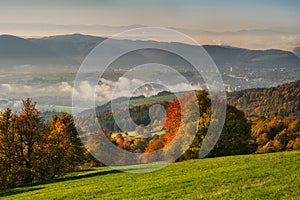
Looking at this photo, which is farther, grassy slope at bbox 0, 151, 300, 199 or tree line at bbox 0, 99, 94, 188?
tree line at bbox 0, 99, 94, 188

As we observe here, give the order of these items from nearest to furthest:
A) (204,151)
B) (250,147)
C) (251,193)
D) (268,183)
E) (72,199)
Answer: (251,193) < (268,183) < (72,199) < (204,151) < (250,147)

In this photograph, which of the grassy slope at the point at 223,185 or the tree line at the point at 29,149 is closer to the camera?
the grassy slope at the point at 223,185

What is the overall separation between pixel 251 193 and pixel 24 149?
1439 inches

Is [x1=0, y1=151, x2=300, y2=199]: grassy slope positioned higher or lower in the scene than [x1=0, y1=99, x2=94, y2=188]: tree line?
higher

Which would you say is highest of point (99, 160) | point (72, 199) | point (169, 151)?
point (72, 199)

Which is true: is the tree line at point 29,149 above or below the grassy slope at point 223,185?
below

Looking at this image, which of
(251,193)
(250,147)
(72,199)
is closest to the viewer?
(251,193)

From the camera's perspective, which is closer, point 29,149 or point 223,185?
point 223,185

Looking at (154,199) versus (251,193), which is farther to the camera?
(154,199)

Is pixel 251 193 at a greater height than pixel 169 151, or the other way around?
pixel 251 193

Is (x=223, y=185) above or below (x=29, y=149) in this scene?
above

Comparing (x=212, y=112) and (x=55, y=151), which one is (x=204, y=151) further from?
(x=55, y=151)

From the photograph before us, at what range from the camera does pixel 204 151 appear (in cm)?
5231

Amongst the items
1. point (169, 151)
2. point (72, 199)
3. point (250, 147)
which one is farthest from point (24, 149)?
point (250, 147)
